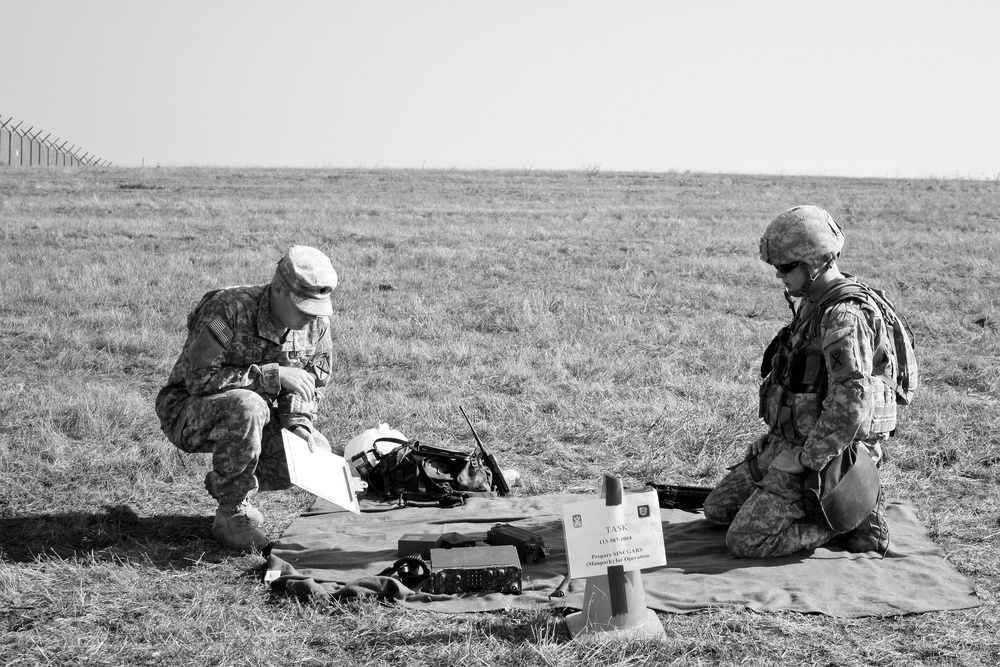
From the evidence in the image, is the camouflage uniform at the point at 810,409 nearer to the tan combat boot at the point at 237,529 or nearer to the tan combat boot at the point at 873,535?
the tan combat boot at the point at 873,535

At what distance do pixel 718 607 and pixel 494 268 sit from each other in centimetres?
1054

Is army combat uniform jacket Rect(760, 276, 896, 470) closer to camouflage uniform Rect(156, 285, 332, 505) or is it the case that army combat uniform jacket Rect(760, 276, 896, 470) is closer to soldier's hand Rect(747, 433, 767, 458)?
soldier's hand Rect(747, 433, 767, 458)

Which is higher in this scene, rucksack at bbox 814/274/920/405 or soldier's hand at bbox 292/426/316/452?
rucksack at bbox 814/274/920/405

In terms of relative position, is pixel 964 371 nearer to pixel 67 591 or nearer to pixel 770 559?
pixel 770 559

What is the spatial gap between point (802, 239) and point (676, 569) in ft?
6.34

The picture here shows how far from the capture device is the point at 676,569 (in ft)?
18.5

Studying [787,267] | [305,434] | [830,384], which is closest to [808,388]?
[830,384]

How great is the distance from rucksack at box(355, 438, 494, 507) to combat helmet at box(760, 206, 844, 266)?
2517 millimetres

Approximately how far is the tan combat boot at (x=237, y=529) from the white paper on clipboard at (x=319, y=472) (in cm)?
62

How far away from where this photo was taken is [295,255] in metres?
5.73

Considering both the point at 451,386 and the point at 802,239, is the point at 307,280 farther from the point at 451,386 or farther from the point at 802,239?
the point at 451,386

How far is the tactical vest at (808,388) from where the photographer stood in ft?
18.5

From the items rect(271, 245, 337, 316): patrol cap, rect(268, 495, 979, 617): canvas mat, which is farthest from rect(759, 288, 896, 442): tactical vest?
rect(271, 245, 337, 316): patrol cap

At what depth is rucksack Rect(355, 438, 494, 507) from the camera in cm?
683
